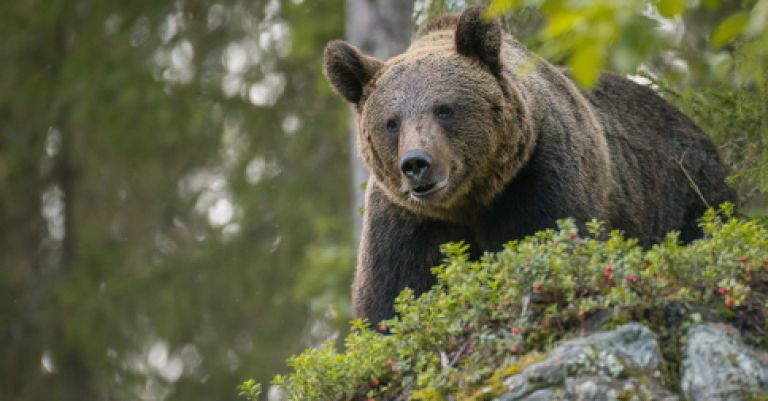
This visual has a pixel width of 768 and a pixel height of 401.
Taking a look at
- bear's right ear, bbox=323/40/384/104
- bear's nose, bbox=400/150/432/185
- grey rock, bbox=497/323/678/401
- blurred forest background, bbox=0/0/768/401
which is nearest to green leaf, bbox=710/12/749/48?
grey rock, bbox=497/323/678/401

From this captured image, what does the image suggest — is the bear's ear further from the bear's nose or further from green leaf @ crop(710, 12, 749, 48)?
green leaf @ crop(710, 12, 749, 48)

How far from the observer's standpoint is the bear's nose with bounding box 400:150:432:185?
6.33m

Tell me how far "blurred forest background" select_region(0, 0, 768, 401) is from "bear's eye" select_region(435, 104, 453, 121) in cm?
821

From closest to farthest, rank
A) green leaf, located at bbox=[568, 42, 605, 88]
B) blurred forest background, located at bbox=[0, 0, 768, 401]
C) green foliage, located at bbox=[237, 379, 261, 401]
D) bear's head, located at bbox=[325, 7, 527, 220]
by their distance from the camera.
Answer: green leaf, located at bbox=[568, 42, 605, 88] < green foliage, located at bbox=[237, 379, 261, 401] < bear's head, located at bbox=[325, 7, 527, 220] < blurred forest background, located at bbox=[0, 0, 768, 401]

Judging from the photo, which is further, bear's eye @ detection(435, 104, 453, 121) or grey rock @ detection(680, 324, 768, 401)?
bear's eye @ detection(435, 104, 453, 121)

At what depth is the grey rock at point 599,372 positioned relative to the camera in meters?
4.25

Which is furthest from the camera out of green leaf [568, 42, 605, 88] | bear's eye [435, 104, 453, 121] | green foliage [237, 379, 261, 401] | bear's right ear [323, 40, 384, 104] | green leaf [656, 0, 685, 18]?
bear's right ear [323, 40, 384, 104]

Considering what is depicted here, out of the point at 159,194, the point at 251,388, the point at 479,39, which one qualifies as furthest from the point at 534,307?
the point at 159,194

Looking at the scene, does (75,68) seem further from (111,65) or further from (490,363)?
(490,363)

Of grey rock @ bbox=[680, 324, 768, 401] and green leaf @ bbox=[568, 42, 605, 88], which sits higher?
green leaf @ bbox=[568, 42, 605, 88]

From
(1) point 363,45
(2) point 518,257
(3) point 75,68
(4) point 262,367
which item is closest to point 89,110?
(3) point 75,68

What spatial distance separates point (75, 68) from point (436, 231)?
9.70 meters

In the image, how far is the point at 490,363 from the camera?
471 cm

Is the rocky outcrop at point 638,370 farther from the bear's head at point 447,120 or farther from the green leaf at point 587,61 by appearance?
the bear's head at point 447,120
